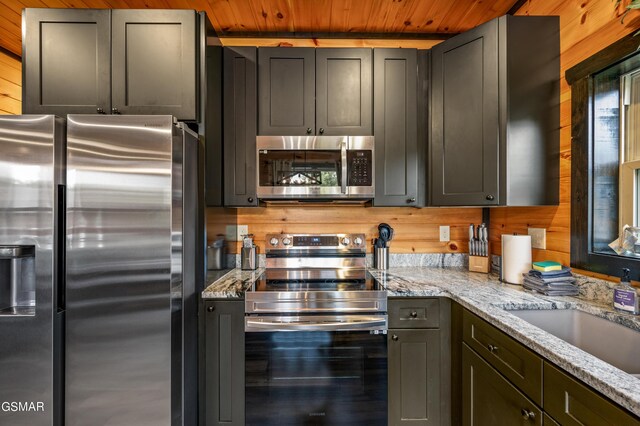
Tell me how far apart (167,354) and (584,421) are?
1541mm

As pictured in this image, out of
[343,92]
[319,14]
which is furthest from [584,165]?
[319,14]

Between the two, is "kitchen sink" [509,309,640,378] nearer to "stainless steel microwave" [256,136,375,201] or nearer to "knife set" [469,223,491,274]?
"knife set" [469,223,491,274]

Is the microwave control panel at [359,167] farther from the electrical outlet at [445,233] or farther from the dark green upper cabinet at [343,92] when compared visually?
the electrical outlet at [445,233]

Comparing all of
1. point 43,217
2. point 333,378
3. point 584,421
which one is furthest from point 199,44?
point 584,421

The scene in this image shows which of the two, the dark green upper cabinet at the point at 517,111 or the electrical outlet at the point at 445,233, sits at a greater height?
the dark green upper cabinet at the point at 517,111

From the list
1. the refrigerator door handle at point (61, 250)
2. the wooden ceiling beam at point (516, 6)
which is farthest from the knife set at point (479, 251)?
the refrigerator door handle at point (61, 250)

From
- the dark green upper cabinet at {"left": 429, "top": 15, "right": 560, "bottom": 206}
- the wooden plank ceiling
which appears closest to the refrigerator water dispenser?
the wooden plank ceiling

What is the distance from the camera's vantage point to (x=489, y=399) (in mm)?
1278

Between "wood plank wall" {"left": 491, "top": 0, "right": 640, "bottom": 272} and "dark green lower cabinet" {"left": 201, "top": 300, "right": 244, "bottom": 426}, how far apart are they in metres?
1.79

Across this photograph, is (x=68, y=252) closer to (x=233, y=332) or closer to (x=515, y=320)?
(x=233, y=332)

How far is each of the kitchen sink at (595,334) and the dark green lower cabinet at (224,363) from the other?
137 cm

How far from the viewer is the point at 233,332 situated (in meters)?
1.61

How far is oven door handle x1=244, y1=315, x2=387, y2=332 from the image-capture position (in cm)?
159

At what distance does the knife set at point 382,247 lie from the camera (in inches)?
85.2
